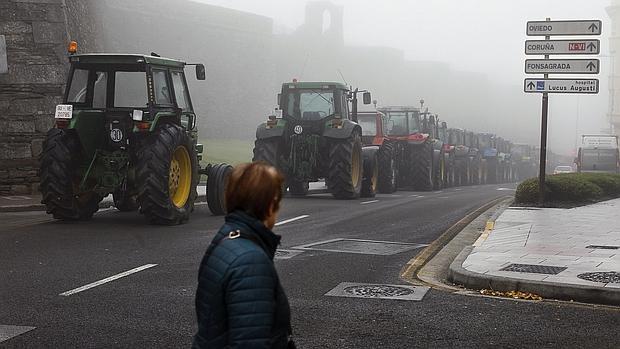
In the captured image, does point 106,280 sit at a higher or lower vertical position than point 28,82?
lower

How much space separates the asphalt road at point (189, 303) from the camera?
6320mm

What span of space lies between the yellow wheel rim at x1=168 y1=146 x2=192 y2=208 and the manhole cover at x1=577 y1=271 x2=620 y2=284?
696cm

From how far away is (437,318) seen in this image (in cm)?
700

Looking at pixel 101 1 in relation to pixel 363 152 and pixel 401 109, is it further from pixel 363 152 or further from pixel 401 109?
pixel 363 152

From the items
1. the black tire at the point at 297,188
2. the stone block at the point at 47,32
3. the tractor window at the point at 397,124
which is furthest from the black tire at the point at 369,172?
the stone block at the point at 47,32

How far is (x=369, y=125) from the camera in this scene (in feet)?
85.5

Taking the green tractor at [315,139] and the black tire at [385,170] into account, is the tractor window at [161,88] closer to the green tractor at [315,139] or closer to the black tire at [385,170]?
the green tractor at [315,139]

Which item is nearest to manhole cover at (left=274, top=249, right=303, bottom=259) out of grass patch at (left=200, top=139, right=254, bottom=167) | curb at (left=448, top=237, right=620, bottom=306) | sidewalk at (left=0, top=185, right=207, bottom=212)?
curb at (left=448, top=237, right=620, bottom=306)

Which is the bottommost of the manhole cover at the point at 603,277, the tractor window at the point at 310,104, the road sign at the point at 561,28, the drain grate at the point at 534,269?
the drain grate at the point at 534,269

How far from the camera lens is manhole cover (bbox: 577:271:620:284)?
8.25 metres

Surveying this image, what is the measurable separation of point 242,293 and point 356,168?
18257 millimetres

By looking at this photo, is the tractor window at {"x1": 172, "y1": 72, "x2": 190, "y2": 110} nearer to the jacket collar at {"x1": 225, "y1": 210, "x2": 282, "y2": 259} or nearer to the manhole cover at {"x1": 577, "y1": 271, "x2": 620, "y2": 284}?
the manhole cover at {"x1": 577, "y1": 271, "x2": 620, "y2": 284}

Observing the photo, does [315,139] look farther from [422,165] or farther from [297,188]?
[422,165]

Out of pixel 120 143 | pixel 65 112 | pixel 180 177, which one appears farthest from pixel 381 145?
pixel 65 112
